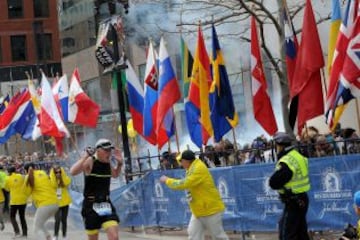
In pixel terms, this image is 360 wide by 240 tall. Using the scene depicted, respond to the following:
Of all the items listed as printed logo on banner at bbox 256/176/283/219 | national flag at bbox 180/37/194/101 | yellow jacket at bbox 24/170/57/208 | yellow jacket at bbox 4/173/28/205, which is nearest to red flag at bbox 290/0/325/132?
printed logo on banner at bbox 256/176/283/219

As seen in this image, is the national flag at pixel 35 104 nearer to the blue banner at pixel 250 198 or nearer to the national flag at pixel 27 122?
the national flag at pixel 27 122

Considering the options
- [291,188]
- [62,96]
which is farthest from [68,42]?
[291,188]

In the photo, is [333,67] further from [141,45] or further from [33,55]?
[33,55]

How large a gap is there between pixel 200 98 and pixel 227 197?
2046mm

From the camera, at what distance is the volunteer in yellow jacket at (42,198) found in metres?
13.3

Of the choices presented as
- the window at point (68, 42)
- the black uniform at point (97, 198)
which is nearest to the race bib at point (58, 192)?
the black uniform at point (97, 198)

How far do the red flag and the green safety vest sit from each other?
2.40 meters

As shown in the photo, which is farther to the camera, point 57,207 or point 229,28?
point 229,28

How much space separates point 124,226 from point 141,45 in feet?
64.9

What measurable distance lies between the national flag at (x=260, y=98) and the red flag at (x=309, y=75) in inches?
55.9

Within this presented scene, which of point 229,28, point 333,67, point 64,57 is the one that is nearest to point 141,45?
point 229,28

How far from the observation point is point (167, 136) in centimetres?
1487

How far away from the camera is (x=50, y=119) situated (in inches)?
703

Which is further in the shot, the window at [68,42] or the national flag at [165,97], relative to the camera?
the window at [68,42]
